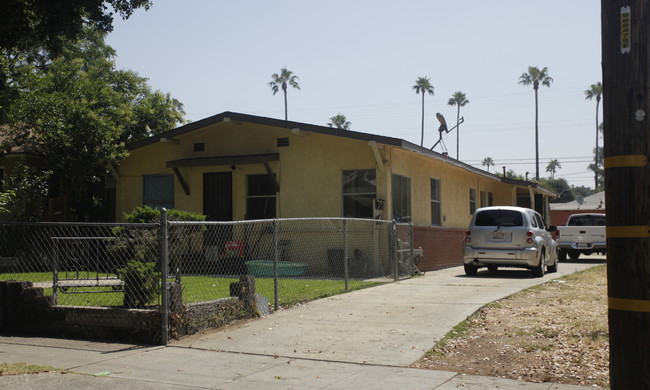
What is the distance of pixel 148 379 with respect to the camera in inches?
232

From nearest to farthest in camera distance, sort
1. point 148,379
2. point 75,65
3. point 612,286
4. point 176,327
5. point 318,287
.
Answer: point 612,286
point 148,379
point 176,327
point 318,287
point 75,65

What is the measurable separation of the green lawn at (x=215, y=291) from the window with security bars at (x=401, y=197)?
4167 mm

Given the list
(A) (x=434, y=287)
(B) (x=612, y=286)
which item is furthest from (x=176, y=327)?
(A) (x=434, y=287)

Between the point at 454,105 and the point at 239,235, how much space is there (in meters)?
63.4

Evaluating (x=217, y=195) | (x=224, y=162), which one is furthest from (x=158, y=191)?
(x=224, y=162)

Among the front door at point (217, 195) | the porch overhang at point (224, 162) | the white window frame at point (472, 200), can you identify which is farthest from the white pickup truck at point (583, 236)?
the front door at point (217, 195)

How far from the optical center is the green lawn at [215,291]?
997cm

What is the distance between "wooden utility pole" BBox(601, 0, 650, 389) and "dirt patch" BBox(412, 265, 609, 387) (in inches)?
80.8

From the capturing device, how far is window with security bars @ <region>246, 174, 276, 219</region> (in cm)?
1756

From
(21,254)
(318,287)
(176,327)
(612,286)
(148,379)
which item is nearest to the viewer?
(612,286)

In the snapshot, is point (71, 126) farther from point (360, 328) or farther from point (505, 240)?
point (360, 328)

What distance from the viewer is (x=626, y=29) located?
3.73 metres

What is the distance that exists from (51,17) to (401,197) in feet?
33.1

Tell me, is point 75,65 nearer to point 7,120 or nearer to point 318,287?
point 7,120
